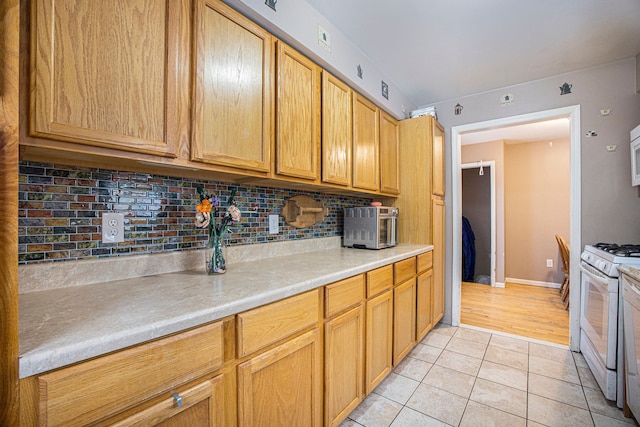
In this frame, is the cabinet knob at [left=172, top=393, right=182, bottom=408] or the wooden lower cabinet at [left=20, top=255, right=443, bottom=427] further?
the cabinet knob at [left=172, top=393, right=182, bottom=408]

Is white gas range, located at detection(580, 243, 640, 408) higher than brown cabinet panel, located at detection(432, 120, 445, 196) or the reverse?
the reverse

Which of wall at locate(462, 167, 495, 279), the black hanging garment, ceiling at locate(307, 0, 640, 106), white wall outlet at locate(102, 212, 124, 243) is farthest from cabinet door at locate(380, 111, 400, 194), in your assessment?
wall at locate(462, 167, 495, 279)

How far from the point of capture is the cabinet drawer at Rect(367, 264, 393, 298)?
1642 millimetres

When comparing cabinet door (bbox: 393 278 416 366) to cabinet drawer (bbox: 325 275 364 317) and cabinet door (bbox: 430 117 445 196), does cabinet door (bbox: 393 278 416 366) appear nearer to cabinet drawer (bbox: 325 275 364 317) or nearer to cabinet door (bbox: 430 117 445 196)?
cabinet drawer (bbox: 325 275 364 317)

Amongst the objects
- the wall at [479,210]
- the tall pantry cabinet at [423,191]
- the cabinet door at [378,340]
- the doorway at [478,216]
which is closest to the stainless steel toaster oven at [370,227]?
the tall pantry cabinet at [423,191]

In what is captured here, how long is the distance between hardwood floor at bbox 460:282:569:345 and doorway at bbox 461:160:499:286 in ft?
1.42

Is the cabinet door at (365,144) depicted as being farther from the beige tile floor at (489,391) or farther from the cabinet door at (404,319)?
the beige tile floor at (489,391)

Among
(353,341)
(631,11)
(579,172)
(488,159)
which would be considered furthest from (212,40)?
(488,159)

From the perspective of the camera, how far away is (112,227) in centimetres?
114

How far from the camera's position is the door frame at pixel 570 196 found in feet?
7.66

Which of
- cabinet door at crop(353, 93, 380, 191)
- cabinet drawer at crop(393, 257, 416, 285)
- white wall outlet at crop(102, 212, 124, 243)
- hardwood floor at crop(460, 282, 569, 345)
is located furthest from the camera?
hardwood floor at crop(460, 282, 569, 345)

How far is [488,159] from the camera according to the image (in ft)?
14.6

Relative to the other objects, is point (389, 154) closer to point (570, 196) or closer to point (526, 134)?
point (570, 196)

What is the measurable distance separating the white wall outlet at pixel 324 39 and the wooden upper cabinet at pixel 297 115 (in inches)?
5.5
